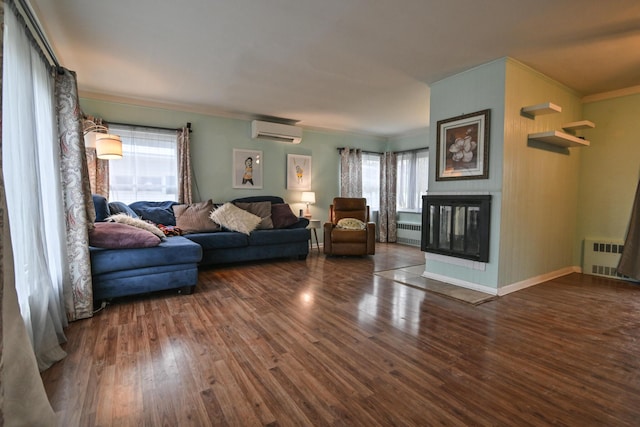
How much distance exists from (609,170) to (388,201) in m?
3.77

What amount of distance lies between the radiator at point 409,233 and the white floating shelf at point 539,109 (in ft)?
11.2

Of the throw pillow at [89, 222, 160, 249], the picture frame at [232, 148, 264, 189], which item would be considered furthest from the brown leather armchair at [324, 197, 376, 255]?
the throw pillow at [89, 222, 160, 249]

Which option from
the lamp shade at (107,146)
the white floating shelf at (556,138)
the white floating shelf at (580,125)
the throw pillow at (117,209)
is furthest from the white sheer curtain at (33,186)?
the white floating shelf at (580,125)

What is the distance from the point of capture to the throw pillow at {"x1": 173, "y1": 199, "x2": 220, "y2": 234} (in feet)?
14.6

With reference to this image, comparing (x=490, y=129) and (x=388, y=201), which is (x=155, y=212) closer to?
(x=490, y=129)

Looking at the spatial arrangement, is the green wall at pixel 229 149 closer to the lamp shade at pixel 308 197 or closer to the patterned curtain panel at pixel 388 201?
the lamp shade at pixel 308 197

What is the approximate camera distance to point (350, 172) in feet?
22.1

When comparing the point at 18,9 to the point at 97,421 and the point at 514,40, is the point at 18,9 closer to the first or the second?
the point at 97,421

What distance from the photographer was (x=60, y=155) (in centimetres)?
248

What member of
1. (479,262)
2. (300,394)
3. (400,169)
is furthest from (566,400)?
(400,169)

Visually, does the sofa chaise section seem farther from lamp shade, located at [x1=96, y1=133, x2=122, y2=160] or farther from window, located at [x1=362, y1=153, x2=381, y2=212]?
window, located at [x1=362, y1=153, x2=381, y2=212]

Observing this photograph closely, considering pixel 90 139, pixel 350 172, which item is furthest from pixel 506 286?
pixel 90 139

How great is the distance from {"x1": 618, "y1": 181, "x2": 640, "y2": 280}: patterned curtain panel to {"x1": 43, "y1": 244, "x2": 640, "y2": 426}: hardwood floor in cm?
77

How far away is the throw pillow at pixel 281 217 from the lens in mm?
5199
